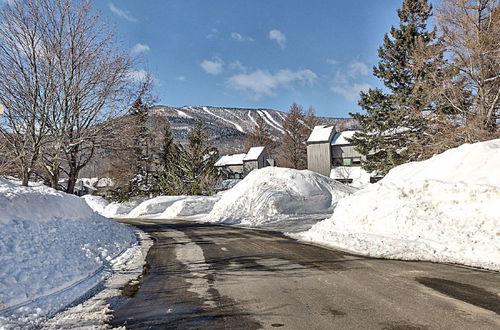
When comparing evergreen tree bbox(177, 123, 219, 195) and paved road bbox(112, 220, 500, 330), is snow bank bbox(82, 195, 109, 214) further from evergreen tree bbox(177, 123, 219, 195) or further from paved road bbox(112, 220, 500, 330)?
paved road bbox(112, 220, 500, 330)

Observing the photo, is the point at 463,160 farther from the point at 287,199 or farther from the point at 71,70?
the point at 71,70

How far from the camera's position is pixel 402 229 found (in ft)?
29.6

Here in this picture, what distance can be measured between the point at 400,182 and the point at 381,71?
79.9ft

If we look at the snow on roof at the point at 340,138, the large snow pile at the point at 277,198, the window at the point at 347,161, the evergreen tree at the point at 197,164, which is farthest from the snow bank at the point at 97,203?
the snow on roof at the point at 340,138

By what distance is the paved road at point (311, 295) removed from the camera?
3930 mm

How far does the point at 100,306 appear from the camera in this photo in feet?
15.5

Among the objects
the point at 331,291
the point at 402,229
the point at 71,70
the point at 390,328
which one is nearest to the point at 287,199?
the point at 402,229

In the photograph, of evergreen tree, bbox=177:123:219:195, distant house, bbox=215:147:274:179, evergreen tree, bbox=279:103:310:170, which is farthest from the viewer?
distant house, bbox=215:147:274:179

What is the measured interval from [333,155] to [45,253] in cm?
4373

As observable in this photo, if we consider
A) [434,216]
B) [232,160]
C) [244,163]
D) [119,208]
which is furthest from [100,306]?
[232,160]

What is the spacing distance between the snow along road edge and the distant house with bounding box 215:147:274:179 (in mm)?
50264

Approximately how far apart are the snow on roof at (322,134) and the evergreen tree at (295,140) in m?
6.84

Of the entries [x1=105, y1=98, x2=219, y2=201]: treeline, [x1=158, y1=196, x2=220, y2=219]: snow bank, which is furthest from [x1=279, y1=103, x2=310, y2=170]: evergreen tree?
[x1=158, y1=196, x2=220, y2=219]: snow bank

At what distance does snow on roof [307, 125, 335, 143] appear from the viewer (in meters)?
46.6
